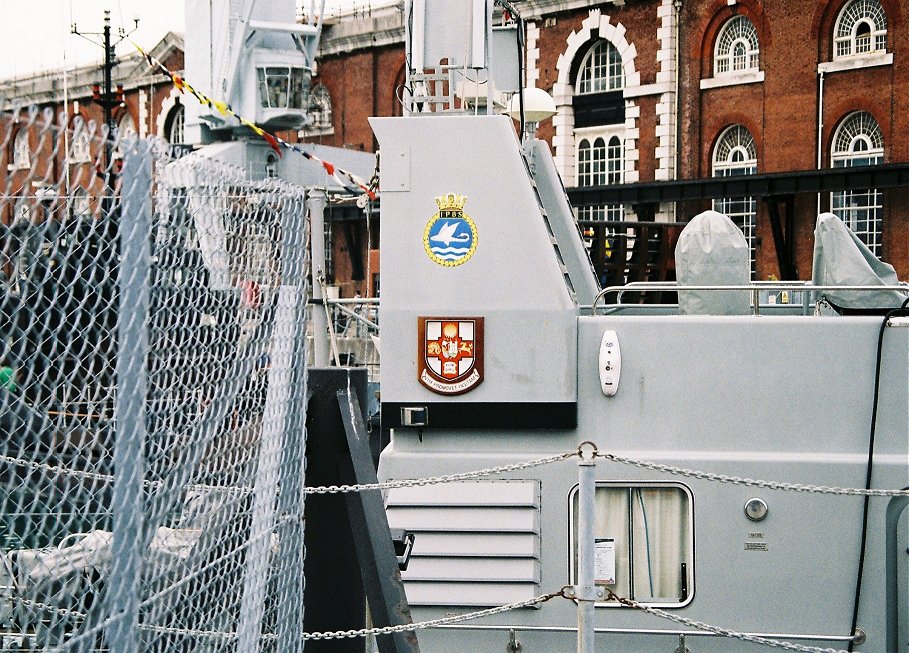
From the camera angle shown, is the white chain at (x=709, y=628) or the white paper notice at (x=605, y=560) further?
the white paper notice at (x=605, y=560)

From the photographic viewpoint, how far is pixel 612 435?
7348mm

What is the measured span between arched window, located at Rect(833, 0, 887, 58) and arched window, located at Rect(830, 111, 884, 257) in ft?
6.12

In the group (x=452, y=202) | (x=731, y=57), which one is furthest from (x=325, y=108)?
(x=452, y=202)

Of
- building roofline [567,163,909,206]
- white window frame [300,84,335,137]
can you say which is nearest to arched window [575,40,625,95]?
building roofline [567,163,909,206]

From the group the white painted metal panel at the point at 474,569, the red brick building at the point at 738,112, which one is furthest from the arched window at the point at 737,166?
the white painted metal panel at the point at 474,569

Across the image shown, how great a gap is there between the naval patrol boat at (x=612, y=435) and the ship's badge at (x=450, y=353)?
12 millimetres

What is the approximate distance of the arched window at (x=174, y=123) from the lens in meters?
53.1

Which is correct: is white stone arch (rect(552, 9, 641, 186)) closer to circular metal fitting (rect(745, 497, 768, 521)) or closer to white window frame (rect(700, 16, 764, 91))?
white window frame (rect(700, 16, 764, 91))

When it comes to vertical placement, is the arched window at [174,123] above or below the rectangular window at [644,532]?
above

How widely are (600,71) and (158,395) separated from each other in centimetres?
3766

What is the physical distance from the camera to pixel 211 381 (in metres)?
4.16

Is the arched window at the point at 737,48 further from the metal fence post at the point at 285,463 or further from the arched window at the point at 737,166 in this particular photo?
the metal fence post at the point at 285,463

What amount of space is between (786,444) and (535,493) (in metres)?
1.50

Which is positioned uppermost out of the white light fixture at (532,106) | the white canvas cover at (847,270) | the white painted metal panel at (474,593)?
the white light fixture at (532,106)
